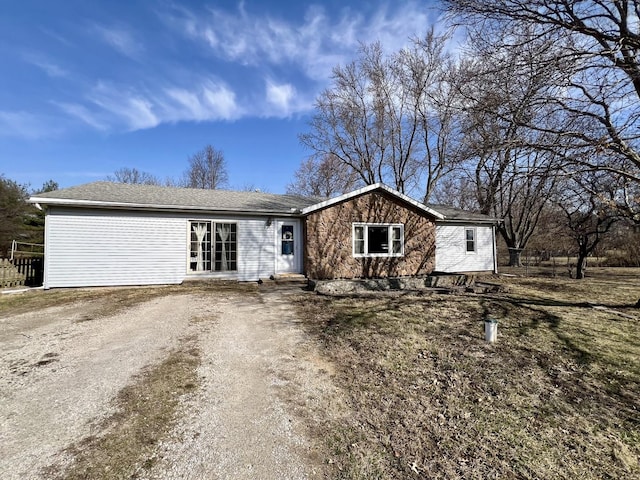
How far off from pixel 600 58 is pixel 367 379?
24.7ft

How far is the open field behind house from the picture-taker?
2748 mm

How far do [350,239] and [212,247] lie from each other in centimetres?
521

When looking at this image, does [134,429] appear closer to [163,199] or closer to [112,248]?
[112,248]

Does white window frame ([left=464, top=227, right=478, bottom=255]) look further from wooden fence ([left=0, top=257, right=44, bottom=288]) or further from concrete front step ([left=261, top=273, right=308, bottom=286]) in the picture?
wooden fence ([left=0, top=257, right=44, bottom=288])

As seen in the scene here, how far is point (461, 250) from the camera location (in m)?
15.9

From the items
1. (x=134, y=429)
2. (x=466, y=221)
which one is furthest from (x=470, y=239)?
(x=134, y=429)

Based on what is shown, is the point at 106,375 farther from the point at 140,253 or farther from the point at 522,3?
the point at 522,3

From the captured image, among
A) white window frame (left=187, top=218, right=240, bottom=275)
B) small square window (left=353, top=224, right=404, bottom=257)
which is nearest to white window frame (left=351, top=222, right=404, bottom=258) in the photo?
small square window (left=353, top=224, right=404, bottom=257)

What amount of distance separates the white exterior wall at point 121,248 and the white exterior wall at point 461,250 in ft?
30.4

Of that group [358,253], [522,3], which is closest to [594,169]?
[522,3]

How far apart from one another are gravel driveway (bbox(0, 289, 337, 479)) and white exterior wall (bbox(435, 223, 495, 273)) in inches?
427

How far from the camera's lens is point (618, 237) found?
22.3m

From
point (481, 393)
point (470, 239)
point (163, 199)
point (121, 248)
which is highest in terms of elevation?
point (163, 199)

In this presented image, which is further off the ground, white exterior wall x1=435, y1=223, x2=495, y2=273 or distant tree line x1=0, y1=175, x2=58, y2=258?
distant tree line x1=0, y1=175, x2=58, y2=258
